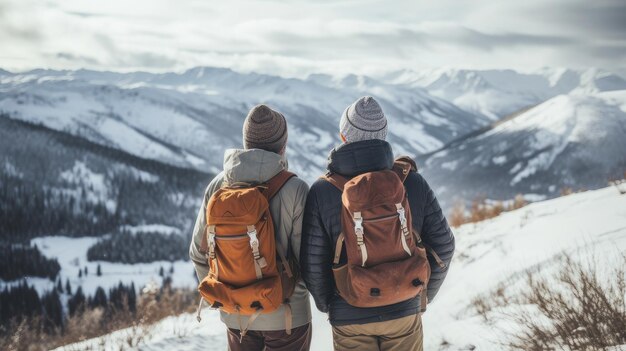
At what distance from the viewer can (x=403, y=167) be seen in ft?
11.3

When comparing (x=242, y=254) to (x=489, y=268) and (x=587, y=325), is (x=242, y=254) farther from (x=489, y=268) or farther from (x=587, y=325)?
(x=489, y=268)

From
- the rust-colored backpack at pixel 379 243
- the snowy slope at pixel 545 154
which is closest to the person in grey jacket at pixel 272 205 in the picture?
the rust-colored backpack at pixel 379 243

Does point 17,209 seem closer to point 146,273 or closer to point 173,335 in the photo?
point 146,273

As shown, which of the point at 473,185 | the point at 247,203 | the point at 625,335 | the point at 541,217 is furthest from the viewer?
the point at 473,185

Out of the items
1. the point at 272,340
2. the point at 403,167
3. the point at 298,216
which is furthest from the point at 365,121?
the point at 272,340

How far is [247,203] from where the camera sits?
125 inches

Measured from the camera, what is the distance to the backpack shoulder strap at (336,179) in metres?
3.34

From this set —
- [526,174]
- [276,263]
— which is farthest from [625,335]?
[526,174]

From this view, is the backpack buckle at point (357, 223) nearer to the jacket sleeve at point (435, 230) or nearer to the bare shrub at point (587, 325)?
the jacket sleeve at point (435, 230)

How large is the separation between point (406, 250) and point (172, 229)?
433ft

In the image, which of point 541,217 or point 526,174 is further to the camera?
point 526,174

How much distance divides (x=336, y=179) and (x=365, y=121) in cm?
53

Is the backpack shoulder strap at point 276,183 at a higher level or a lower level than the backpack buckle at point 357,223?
higher

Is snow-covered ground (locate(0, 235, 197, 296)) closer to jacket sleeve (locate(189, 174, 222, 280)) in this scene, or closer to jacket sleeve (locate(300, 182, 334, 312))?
jacket sleeve (locate(189, 174, 222, 280))
